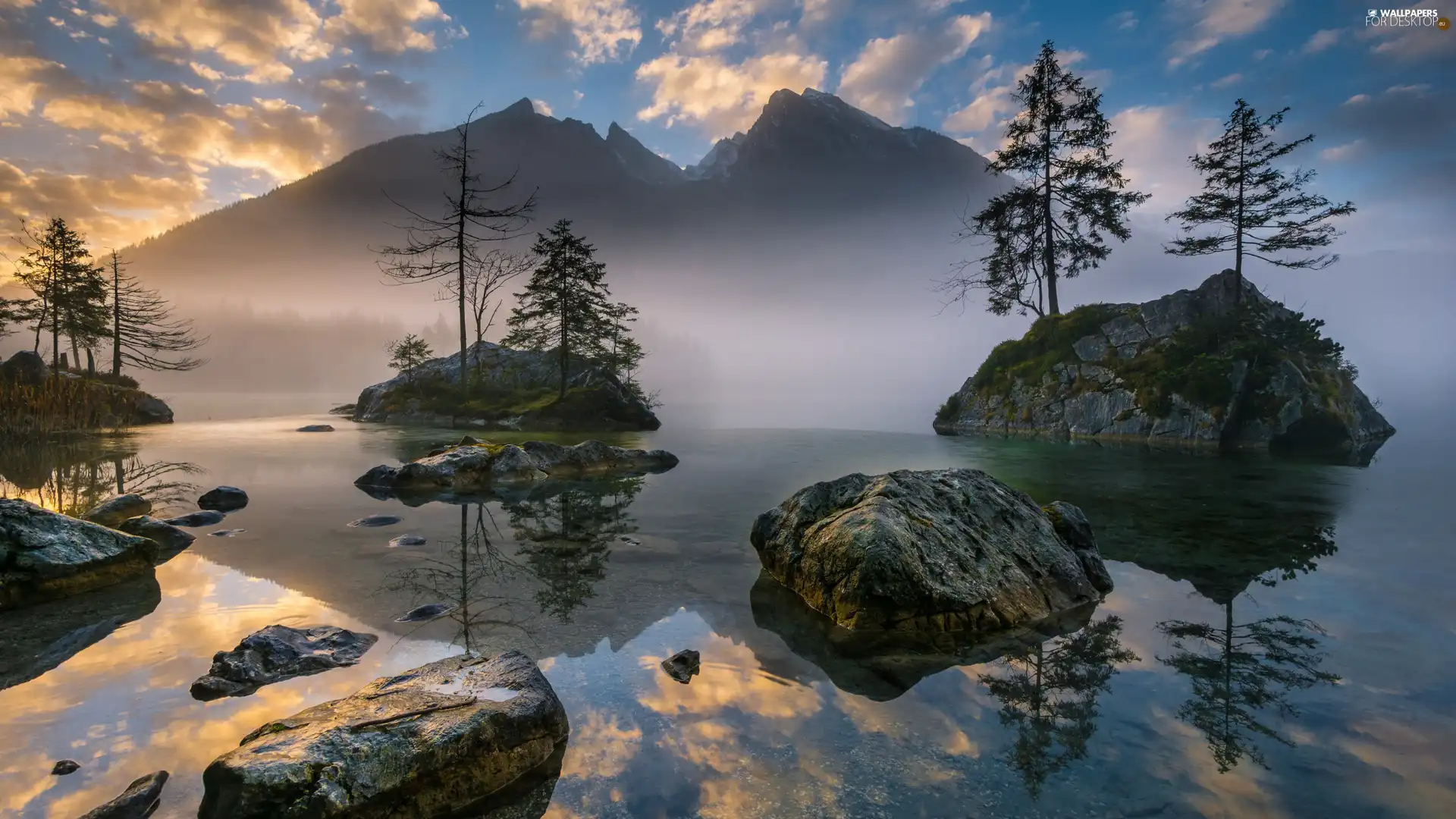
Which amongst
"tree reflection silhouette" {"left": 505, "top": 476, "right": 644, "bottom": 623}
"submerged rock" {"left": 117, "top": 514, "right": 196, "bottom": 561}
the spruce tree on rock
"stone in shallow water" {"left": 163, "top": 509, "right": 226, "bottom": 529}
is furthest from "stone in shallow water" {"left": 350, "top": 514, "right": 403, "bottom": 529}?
the spruce tree on rock

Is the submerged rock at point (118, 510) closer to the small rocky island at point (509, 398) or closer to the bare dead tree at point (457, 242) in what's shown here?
the small rocky island at point (509, 398)

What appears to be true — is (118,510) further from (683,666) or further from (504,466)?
(683,666)

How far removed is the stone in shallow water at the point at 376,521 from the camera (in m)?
10.6

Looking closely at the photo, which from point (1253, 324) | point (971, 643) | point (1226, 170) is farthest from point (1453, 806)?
point (1226, 170)

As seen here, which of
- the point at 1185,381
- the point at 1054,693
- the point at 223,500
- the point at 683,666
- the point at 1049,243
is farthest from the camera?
the point at 1049,243

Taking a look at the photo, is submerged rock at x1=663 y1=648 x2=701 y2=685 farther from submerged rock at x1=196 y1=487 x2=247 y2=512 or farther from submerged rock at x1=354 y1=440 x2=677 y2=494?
submerged rock at x1=196 y1=487 x2=247 y2=512

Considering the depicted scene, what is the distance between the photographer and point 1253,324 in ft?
97.9

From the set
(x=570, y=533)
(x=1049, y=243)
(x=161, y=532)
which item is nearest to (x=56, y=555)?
(x=161, y=532)

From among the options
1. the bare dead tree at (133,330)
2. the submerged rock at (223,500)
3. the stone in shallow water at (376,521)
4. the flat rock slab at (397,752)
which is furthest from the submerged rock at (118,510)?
the bare dead tree at (133,330)

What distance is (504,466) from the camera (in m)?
15.9

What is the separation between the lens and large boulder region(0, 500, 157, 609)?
671 centimetres

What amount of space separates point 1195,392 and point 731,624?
30.7 m

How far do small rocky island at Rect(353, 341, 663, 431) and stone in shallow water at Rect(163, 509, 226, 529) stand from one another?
22442 millimetres

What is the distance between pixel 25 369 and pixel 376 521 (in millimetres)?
45882
